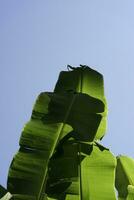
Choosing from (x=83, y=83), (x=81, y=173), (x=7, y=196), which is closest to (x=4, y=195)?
(x=7, y=196)

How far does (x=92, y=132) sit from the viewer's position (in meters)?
2.62

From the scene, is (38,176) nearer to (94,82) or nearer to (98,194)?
(98,194)

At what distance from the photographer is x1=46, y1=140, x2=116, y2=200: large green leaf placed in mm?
2570

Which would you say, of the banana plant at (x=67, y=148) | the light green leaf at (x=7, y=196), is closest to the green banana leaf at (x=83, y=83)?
the banana plant at (x=67, y=148)

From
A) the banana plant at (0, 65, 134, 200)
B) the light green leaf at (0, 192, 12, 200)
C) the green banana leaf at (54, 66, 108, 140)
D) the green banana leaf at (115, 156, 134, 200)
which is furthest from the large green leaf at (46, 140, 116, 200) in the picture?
the green banana leaf at (115, 156, 134, 200)

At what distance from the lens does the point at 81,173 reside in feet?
8.90

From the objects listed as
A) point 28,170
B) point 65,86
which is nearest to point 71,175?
point 28,170

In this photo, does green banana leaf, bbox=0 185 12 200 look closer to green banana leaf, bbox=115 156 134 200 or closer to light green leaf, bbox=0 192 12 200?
light green leaf, bbox=0 192 12 200

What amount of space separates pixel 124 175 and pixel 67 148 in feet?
3.19

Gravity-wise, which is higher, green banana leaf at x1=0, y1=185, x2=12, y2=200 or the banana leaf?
the banana leaf

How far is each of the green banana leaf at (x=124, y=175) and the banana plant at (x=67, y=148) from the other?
2.00 ft

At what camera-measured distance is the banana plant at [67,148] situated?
8.32 ft

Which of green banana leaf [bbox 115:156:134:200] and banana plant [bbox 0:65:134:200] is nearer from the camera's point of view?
banana plant [bbox 0:65:134:200]

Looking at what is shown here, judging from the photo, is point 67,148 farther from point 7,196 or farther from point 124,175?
point 124,175
